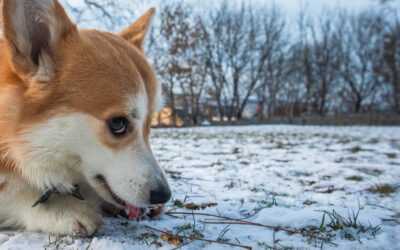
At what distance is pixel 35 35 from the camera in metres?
1.34

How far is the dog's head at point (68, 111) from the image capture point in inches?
50.5

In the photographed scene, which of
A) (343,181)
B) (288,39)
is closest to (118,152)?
(343,181)

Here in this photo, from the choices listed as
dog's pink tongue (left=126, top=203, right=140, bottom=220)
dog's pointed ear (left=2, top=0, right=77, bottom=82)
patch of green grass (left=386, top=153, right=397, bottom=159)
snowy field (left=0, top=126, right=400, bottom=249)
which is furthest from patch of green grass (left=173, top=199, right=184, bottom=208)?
patch of green grass (left=386, top=153, right=397, bottom=159)

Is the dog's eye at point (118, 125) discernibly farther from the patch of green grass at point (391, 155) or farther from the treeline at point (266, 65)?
the treeline at point (266, 65)

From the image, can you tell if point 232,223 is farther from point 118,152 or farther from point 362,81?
point 362,81

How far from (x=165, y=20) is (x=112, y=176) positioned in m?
17.8

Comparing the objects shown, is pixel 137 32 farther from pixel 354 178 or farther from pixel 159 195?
pixel 354 178

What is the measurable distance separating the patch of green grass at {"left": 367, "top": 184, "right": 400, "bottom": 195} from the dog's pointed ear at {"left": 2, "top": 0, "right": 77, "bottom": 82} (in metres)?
2.57

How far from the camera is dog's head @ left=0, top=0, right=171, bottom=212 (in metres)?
1.28

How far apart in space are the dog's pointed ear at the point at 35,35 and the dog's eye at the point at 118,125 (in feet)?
1.19

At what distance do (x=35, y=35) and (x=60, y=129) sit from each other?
0.49 metres

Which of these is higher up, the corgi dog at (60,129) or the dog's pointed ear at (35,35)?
the dog's pointed ear at (35,35)

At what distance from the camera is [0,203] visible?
132 cm

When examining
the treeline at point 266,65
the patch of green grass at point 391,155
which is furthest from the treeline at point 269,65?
the patch of green grass at point 391,155
